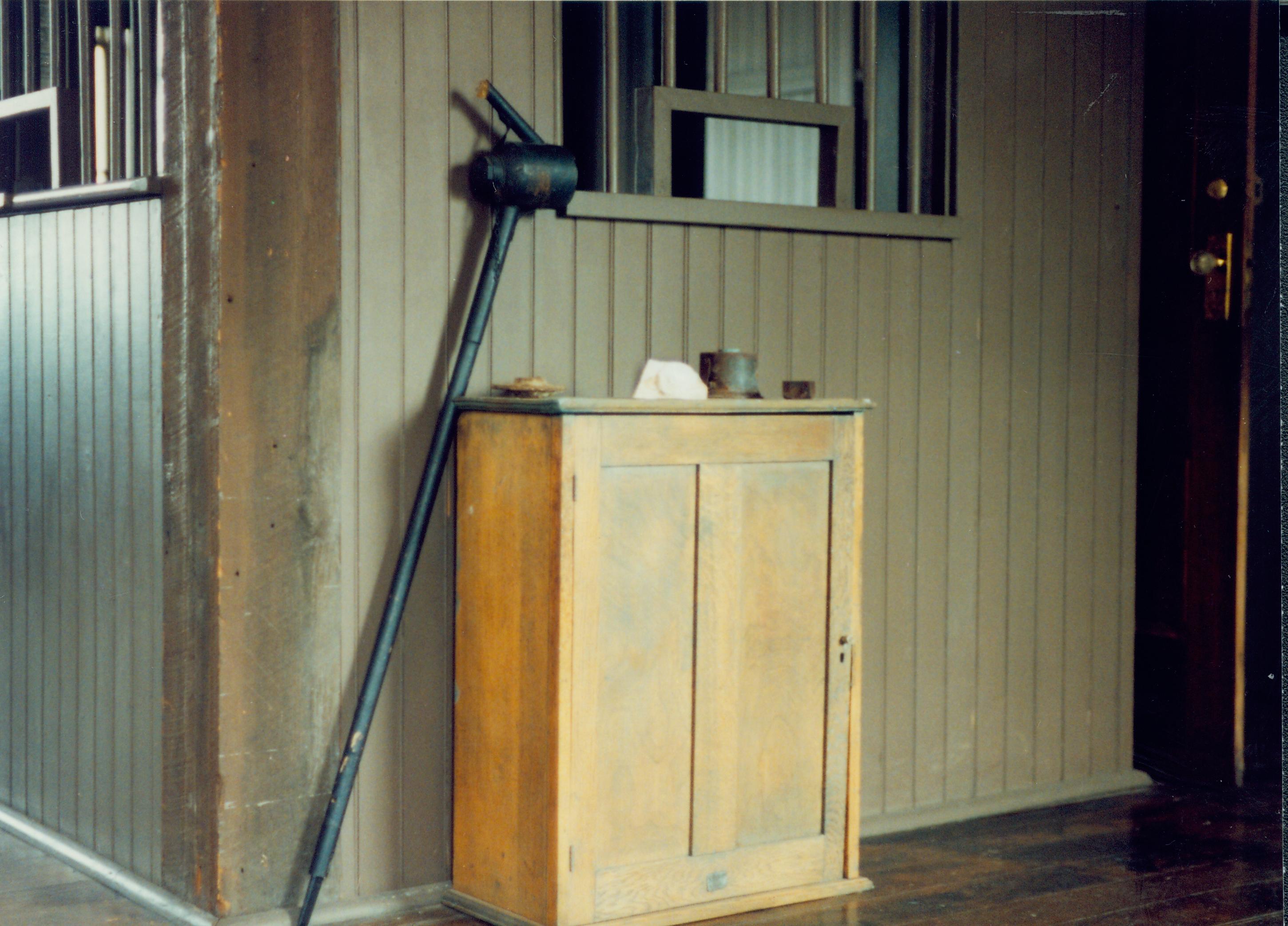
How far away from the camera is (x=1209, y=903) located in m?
3.08

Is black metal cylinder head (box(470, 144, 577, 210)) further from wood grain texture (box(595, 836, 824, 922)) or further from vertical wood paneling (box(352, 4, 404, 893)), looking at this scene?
wood grain texture (box(595, 836, 824, 922))

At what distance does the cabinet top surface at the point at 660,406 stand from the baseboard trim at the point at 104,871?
1.15 meters

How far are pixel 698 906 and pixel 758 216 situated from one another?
1.58 metres

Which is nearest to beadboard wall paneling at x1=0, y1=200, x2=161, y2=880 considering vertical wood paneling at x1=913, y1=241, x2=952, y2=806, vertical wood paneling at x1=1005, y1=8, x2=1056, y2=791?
vertical wood paneling at x1=913, y1=241, x2=952, y2=806

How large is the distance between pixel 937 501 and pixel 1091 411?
1.99 ft

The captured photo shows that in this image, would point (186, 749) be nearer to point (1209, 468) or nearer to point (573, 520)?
point (573, 520)

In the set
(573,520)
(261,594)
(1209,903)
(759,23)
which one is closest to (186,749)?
(261,594)

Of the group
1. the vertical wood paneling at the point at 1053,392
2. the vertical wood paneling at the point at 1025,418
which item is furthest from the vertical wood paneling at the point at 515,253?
the vertical wood paneling at the point at 1053,392

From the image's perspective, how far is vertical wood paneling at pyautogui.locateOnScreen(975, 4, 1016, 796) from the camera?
3822 mm

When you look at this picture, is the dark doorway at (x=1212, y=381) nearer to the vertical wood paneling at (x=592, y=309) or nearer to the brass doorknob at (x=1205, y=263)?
the brass doorknob at (x=1205, y=263)

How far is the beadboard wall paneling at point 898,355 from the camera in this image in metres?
2.98

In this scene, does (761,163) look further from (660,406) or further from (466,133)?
(660,406)

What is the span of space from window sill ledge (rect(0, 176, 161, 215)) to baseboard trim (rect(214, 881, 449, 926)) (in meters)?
1.45

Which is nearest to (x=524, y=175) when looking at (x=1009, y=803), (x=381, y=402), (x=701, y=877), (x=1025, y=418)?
(x=381, y=402)
